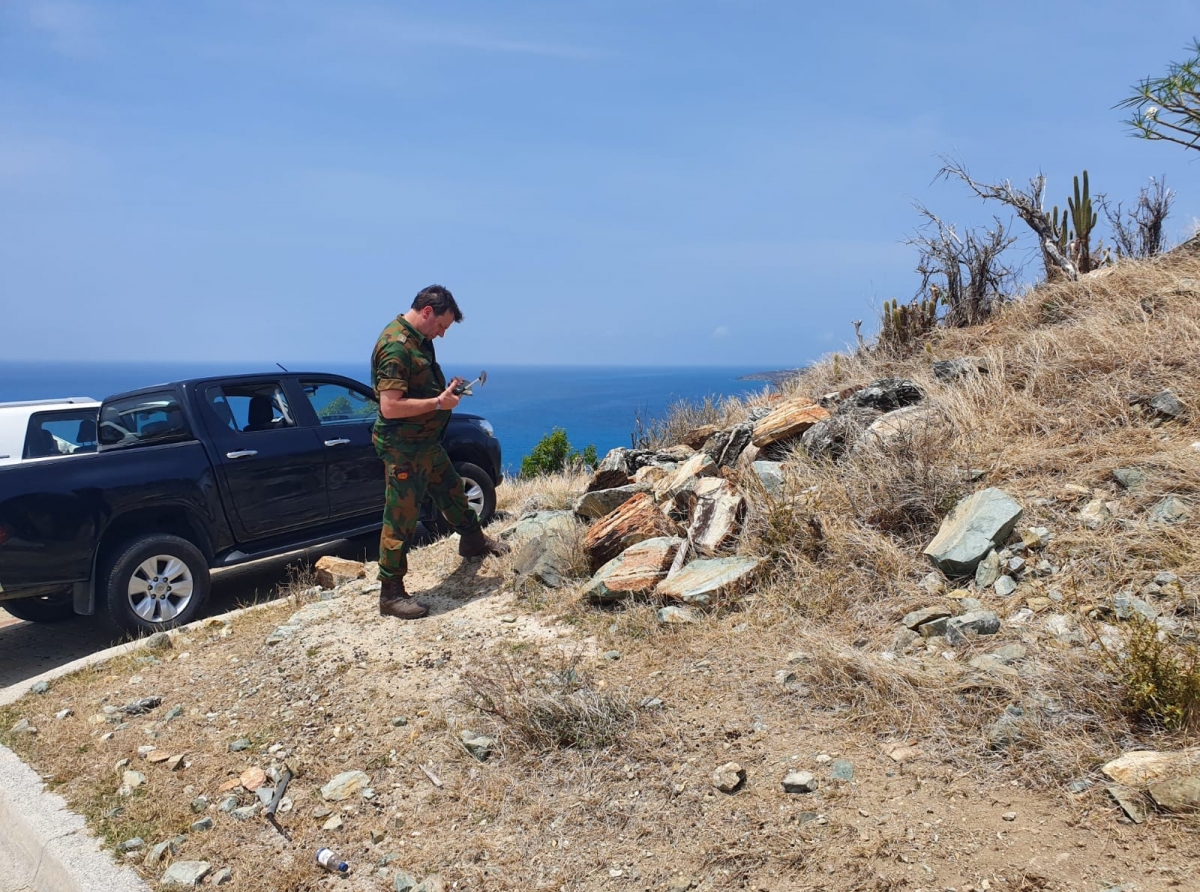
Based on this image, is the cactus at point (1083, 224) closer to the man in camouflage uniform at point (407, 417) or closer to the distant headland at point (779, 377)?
the distant headland at point (779, 377)

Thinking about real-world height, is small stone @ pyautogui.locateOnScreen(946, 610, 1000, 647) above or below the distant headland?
below

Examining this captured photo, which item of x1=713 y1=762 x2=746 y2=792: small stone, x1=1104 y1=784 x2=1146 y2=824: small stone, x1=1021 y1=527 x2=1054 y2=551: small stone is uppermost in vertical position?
x1=1021 y1=527 x2=1054 y2=551: small stone

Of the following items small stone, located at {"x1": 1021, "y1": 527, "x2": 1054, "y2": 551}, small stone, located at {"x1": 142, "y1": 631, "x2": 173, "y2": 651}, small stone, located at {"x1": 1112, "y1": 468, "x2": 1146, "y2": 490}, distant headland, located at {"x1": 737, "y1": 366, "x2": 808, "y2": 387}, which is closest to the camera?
small stone, located at {"x1": 1021, "y1": 527, "x2": 1054, "y2": 551}

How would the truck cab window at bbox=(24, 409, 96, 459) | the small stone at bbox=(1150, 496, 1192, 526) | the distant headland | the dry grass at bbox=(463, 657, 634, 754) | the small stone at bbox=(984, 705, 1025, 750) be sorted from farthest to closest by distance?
the distant headland < the truck cab window at bbox=(24, 409, 96, 459) < the small stone at bbox=(1150, 496, 1192, 526) < the dry grass at bbox=(463, 657, 634, 754) < the small stone at bbox=(984, 705, 1025, 750)

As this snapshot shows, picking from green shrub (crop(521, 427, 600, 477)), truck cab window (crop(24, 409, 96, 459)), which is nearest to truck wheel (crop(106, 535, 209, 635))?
truck cab window (crop(24, 409, 96, 459))

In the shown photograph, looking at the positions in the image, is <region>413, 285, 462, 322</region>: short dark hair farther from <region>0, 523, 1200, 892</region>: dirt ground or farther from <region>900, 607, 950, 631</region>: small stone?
<region>900, 607, 950, 631</region>: small stone

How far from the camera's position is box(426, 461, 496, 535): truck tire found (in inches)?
324

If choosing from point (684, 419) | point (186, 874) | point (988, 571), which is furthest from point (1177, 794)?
point (684, 419)

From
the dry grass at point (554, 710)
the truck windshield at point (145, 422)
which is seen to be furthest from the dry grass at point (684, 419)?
the dry grass at point (554, 710)

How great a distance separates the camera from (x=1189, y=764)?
108 inches

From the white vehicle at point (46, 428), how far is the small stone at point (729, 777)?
23.9ft

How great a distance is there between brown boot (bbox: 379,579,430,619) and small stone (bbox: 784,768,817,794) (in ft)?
9.83

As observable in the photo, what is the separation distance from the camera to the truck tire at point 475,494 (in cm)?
823

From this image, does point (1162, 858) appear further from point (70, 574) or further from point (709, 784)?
point (70, 574)
